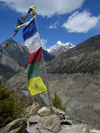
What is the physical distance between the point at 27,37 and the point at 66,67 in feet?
244

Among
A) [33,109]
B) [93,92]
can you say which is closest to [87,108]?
[93,92]

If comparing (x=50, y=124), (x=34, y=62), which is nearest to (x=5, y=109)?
(x=50, y=124)

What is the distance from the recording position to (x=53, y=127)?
18.8 feet

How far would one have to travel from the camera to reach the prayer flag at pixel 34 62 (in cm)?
668

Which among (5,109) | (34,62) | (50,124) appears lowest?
(50,124)

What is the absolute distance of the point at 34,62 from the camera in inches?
269

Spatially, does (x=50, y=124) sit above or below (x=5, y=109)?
below

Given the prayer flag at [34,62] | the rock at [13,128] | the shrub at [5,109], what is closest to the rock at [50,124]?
the rock at [13,128]

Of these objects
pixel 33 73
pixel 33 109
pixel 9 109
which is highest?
pixel 33 73

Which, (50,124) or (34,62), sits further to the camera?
(34,62)

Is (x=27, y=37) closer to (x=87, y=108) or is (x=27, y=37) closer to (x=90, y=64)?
(x=87, y=108)

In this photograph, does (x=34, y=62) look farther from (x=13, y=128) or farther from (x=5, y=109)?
(x=5, y=109)

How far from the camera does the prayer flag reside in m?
6.68

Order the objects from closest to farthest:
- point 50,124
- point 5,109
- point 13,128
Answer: point 50,124 → point 13,128 → point 5,109
